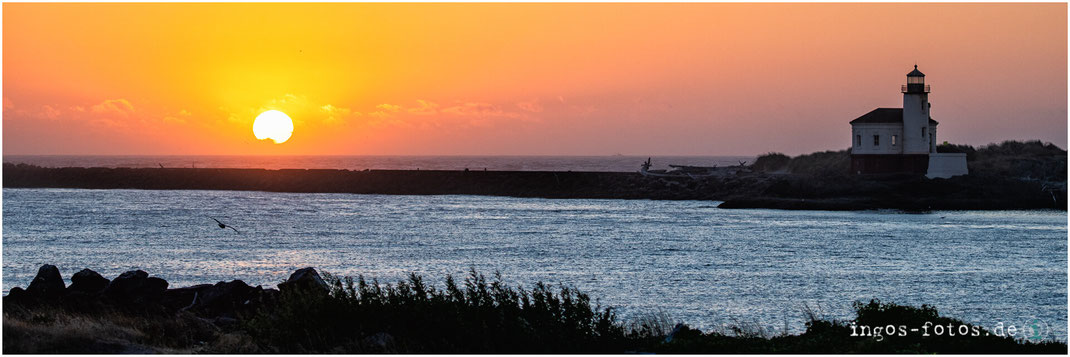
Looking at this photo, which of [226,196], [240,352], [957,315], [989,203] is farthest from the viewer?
[226,196]

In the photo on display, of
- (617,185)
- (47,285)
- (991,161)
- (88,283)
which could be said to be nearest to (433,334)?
(47,285)

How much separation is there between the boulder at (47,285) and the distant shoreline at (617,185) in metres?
48.4

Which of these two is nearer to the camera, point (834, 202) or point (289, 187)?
point (834, 202)

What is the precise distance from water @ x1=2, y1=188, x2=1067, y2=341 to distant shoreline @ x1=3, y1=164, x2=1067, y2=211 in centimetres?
473

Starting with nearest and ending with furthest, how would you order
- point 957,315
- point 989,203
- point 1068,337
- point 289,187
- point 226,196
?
point 1068,337, point 957,315, point 989,203, point 226,196, point 289,187

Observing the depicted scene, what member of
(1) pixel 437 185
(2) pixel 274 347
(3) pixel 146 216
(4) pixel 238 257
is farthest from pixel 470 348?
(1) pixel 437 185

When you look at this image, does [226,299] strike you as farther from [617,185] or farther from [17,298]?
[617,185]

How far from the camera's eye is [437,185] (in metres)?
87.2

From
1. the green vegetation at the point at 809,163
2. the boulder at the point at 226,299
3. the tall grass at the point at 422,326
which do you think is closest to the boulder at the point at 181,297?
the boulder at the point at 226,299

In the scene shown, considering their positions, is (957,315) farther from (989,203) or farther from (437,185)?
(437,185)

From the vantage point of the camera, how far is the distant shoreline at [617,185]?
63.0m

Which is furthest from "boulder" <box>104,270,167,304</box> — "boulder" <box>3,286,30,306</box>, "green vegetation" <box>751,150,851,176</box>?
"green vegetation" <box>751,150,851,176</box>

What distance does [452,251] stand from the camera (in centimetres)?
3547

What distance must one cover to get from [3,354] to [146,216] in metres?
44.4
